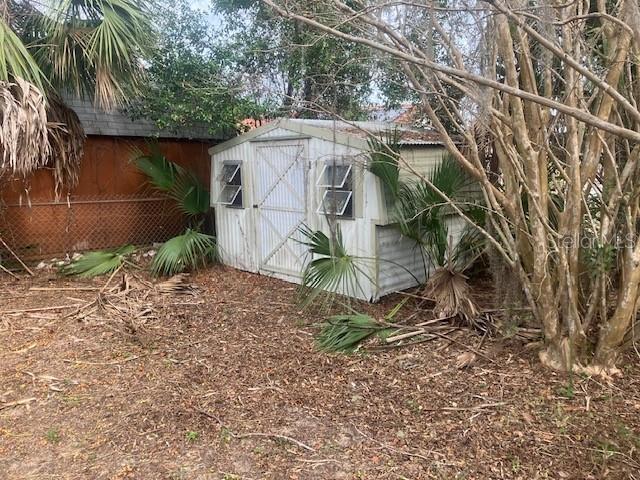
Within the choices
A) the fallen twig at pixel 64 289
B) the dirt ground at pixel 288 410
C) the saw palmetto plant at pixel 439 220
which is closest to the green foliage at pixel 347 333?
the dirt ground at pixel 288 410

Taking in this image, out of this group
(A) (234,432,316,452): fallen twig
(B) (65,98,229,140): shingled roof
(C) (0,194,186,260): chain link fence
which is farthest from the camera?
(B) (65,98,229,140): shingled roof

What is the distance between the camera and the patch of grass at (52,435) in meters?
3.31

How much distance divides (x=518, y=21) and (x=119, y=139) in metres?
8.27

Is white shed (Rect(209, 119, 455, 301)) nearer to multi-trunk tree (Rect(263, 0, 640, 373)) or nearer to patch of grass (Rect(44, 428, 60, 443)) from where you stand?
multi-trunk tree (Rect(263, 0, 640, 373))

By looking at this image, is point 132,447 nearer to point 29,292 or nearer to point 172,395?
point 172,395

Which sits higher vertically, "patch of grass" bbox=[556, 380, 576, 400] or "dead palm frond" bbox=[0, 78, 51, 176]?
"dead palm frond" bbox=[0, 78, 51, 176]

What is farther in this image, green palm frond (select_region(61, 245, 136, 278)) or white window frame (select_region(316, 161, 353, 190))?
green palm frond (select_region(61, 245, 136, 278))

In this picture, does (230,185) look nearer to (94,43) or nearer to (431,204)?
(94,43)

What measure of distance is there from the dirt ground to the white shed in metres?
1.54

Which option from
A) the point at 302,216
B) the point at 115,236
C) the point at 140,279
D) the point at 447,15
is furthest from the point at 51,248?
the point at 447,15

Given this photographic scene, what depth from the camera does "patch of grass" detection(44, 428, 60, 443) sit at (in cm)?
331

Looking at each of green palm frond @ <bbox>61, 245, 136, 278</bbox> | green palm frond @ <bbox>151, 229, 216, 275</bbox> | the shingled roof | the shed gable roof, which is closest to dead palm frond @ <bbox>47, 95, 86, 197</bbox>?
the shingled roof

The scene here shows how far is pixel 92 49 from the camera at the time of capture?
650 centimetres

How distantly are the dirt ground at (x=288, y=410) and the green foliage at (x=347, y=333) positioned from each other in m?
0.15
